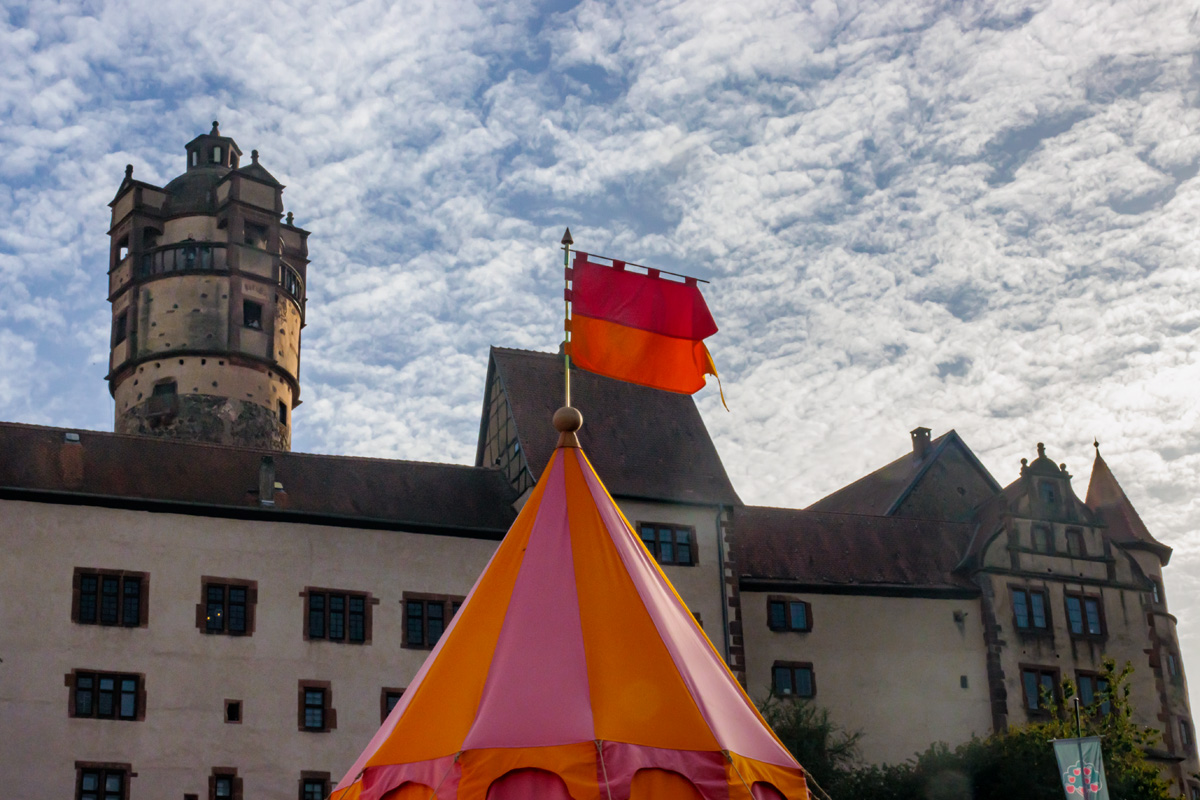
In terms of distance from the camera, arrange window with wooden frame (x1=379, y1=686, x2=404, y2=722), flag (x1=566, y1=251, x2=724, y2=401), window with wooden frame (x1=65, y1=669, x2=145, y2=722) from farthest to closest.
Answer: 1. window with wooden frame (x1=379, y1=686, x2=404, y2=722)
2. window with wooden frame (x1=65, y1=669, x2=145, y2=722)
3. flag (x1=566, y1=251, x2=724, y2=401)

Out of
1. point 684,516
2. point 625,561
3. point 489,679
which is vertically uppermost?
point 684,516

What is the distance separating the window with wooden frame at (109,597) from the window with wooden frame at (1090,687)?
2116 centimetres

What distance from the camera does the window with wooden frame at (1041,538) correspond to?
116ft

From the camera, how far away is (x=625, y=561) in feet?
40.8

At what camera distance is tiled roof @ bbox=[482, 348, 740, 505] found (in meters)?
32.0

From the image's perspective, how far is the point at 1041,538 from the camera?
3544 cm

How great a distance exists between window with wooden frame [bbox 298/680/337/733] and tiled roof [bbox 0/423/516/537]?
131 inches

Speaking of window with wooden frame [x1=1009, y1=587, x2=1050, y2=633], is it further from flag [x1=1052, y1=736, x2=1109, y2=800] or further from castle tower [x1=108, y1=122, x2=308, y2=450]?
castle tower [x1=108, y1=122, x2=308, y2=450]

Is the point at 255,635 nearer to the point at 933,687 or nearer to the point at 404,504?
the point at 404,504

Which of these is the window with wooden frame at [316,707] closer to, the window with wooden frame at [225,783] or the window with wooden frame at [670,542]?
the window with wooden frame at [225,783]

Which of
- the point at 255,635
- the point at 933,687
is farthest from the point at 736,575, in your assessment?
the point at 255,635

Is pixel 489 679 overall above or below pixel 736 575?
below

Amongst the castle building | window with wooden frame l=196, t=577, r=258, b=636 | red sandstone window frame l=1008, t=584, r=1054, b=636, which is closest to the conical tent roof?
the castle building

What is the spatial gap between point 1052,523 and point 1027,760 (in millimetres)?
8503
